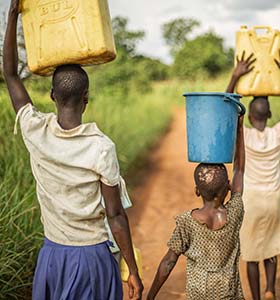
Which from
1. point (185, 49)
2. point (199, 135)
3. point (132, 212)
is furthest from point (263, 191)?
point (185, 49)

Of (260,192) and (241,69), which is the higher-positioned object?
(241,69)

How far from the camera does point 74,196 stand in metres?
2.77

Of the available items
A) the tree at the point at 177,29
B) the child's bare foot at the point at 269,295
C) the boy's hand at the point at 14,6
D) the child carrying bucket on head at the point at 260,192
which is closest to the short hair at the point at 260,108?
the child carrying bucket on head at the point at 260,192

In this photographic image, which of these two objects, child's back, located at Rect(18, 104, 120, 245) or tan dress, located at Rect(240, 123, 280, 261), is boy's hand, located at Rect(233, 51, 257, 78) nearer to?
tan dress, located at Rect(240, 123, 280, 261)

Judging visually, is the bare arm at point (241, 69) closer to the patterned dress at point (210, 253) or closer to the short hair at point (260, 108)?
the short hair at point (260, 108)

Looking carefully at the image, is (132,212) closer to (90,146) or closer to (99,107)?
(99,107)

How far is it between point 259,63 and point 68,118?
79.4 inches

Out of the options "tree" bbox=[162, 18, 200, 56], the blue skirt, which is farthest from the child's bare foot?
"tree" bbox=[162, 18, 200, 56]

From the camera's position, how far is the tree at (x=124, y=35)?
41.4 feet

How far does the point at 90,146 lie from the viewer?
8.95 ft

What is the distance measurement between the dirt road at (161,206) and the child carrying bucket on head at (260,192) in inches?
20.9

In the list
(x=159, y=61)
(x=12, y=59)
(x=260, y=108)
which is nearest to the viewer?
(x=12, y=59)

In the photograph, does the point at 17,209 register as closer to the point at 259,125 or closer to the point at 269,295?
the point at 259,125

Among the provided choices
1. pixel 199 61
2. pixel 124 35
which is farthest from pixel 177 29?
pixel 124 35
